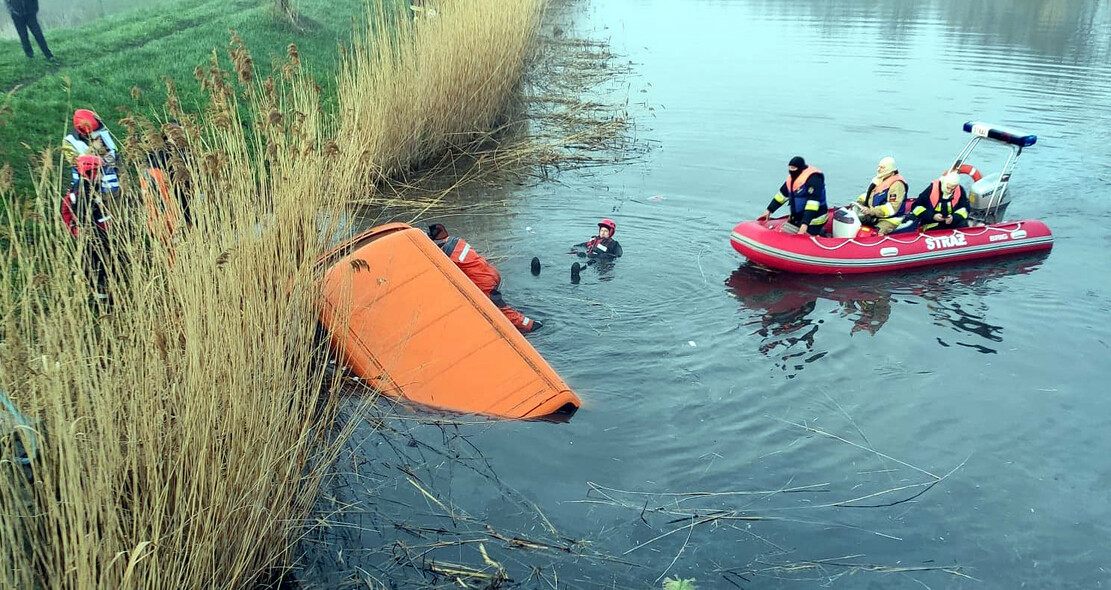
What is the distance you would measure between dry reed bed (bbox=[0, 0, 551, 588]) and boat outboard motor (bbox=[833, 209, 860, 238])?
624 cm

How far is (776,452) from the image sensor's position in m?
5.97

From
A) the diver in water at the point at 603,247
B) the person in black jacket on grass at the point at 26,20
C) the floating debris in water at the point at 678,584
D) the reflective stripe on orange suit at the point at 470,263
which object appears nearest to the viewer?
the floating debris in water at the point at 678,584

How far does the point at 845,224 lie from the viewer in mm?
9531

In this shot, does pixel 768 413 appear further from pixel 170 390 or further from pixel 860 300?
pixel 170 390

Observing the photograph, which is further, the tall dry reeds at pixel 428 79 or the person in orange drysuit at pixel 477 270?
the tall dry reeds at pixel 428 79

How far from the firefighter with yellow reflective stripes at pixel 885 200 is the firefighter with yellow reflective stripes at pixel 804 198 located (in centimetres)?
69

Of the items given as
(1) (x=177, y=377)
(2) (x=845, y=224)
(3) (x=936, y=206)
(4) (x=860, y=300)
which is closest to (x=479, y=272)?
(1) (x=177, y=377)

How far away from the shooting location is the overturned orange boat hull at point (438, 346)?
5.98 meters

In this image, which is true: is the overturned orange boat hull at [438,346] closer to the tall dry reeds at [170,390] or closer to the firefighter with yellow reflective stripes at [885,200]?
the tall dry reeds at [170,390]

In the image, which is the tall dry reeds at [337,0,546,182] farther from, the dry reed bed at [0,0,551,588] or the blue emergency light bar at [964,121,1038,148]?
the blue emergency light bar at [964,121,1038,148]

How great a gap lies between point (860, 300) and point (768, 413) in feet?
9.92

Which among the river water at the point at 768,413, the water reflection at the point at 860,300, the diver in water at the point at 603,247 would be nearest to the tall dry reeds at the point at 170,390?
the river water at the point at 768,413

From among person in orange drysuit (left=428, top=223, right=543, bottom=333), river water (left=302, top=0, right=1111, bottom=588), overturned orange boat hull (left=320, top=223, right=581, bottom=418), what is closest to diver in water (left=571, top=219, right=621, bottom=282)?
river water (left=302, top=0, right=1111, bottom=588)

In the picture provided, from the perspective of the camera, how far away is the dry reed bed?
2.95m
